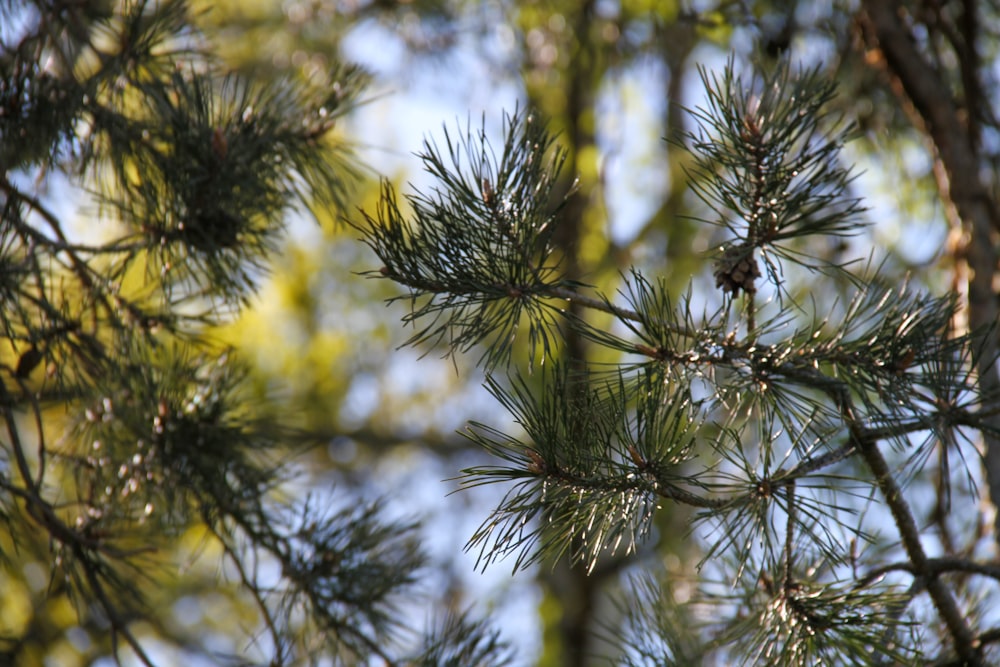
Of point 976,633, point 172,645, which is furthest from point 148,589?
point 976,633

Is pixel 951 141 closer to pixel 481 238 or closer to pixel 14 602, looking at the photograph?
pixel 481 238

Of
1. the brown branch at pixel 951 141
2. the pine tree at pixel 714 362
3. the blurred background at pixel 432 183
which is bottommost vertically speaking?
the pine tree at pixel 714 362

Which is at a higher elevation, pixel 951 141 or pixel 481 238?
pixel 951 141

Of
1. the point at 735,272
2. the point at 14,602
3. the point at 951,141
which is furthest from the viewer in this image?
the point at 14,602

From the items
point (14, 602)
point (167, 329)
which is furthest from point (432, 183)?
point (14, 602)

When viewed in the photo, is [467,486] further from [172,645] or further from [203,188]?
[172,645]

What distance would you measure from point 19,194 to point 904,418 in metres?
1.15

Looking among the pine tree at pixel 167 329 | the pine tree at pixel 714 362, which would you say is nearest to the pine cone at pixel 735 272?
the pine tree at pixel 714 362

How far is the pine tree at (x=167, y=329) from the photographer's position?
1.36m

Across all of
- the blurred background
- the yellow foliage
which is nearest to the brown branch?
the blurred background

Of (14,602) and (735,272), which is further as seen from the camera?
(14,602)

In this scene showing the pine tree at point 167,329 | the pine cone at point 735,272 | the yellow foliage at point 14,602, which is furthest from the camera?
the yellow foliage at point 14,602

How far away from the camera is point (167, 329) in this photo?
155cm

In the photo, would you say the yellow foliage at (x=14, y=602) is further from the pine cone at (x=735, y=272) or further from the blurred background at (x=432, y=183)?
the pine cone at (x=735, y=272)
